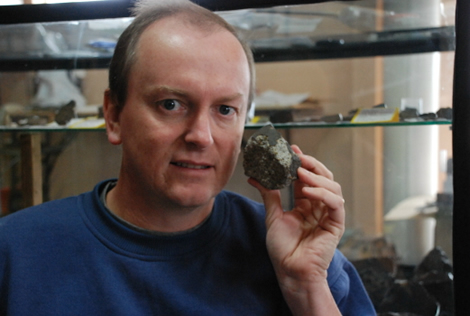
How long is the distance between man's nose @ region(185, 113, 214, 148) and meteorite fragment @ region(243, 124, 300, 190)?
11 cm

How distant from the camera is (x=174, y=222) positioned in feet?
3.65

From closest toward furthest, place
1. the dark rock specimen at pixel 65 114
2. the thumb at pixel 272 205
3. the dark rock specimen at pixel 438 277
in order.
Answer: the thumb at pixel 272 205
the dark rock specimen at pixel 438 277
the dark rock specimen at pixel 65 114

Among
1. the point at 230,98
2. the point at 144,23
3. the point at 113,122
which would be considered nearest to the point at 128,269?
the point at 113,122

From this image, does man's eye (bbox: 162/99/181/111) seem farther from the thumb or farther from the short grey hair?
the thumb

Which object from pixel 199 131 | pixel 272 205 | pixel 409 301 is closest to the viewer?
pixel 199 131

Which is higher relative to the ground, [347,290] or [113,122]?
[113,122]

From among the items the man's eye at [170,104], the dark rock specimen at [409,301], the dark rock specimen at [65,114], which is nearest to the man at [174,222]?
the man's eye at [170,104]

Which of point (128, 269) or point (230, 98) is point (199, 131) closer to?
point (230, 98)

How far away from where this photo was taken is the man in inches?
38.4

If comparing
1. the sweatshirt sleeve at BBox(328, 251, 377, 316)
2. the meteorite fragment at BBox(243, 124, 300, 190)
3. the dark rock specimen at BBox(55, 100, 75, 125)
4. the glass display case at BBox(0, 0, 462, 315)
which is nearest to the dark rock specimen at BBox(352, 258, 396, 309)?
the glass display case at BBox(0, 0, 462, 315)

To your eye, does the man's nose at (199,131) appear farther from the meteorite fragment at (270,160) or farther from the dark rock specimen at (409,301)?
the dark rock specimen at (409,301)

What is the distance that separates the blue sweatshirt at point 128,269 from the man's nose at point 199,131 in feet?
0.90

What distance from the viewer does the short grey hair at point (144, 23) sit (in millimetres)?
1006

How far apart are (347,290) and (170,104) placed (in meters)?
0.66
